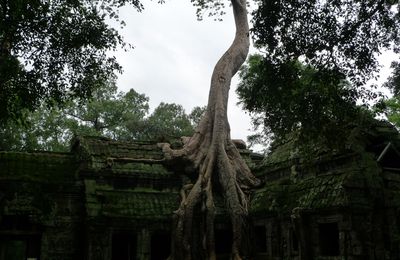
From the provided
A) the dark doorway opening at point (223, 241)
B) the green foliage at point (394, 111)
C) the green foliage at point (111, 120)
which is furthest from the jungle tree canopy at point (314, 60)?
the green foliage at point (111, 120)

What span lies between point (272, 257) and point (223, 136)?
427cm

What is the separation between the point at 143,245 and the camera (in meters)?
13.3

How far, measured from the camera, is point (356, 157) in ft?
34.0

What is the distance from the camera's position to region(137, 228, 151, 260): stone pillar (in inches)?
522

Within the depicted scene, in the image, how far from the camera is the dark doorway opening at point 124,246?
13.8 meters

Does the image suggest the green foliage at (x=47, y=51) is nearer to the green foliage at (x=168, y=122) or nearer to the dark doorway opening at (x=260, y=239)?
the dark doorway opening at (x=260, y=239)

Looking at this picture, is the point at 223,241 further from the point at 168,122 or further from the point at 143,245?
the point at 168,122

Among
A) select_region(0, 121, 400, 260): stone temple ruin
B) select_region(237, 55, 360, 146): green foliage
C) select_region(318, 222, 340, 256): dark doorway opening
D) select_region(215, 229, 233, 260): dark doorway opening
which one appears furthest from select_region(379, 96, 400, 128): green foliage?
select_region(237, 55, 360, 146): green foliage

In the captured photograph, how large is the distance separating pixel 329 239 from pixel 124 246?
790 cm

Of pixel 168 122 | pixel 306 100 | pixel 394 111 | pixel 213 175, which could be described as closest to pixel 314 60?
pixel 306 100

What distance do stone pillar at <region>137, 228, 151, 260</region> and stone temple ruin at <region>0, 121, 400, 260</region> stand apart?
3cm

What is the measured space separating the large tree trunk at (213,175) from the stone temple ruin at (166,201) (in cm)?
68

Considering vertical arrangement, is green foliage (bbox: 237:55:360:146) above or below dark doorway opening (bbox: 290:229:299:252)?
above

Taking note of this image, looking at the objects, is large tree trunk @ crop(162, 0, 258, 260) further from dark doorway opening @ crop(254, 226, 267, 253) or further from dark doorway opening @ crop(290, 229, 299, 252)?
dark doorway opening @ crop(290, 229, 299, 252)
